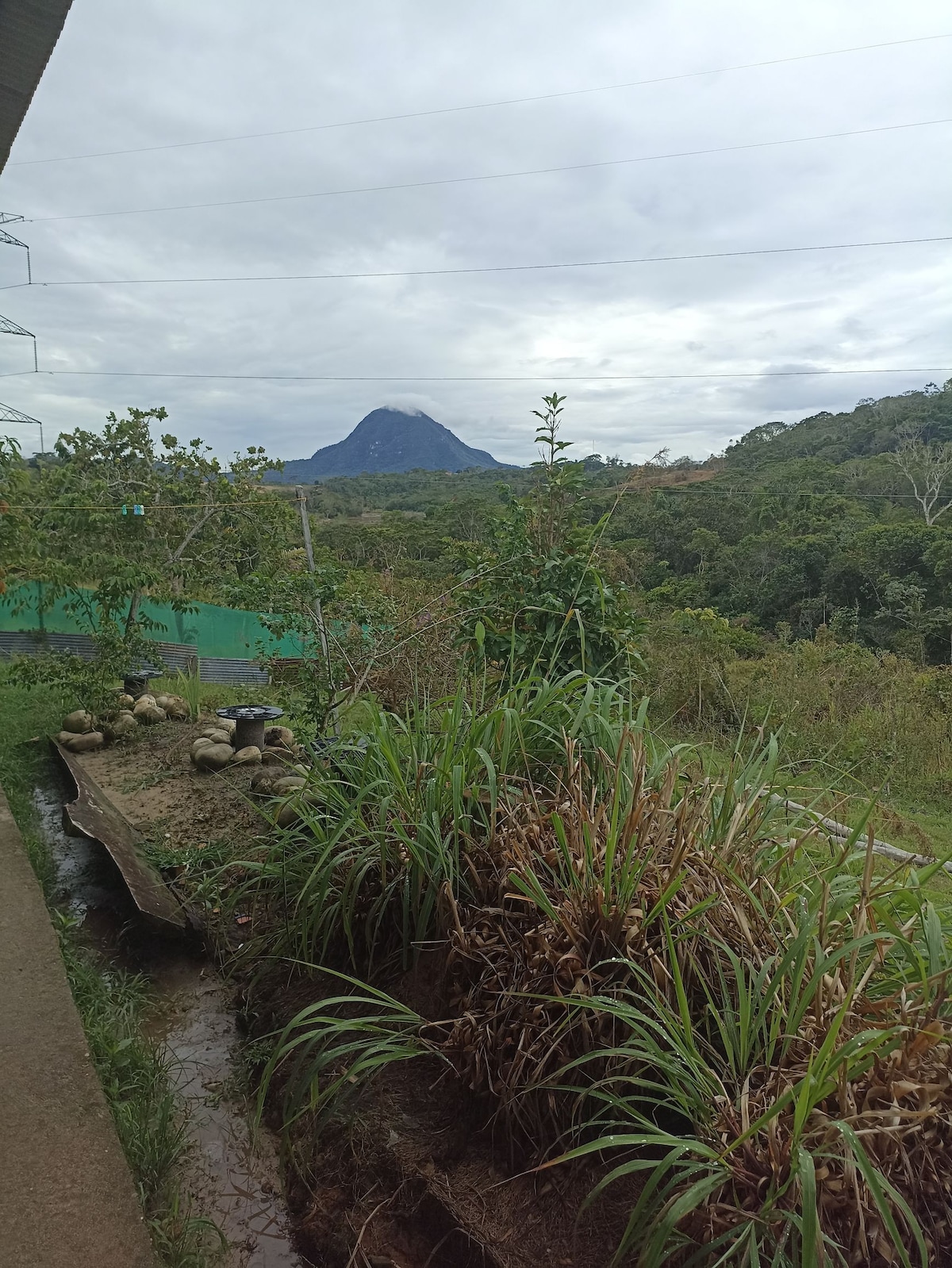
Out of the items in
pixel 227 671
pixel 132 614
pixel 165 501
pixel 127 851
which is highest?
pixel 165 501

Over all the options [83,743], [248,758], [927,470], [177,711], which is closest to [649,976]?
[248,758]

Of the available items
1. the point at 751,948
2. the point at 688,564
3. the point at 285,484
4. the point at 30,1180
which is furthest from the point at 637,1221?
the point at 688,564

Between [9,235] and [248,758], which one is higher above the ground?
[9,235]

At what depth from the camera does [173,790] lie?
4375 millimetres

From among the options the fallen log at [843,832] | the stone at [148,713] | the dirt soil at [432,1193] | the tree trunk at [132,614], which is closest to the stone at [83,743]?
the stone at [148,713]

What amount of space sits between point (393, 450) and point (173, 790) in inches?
913

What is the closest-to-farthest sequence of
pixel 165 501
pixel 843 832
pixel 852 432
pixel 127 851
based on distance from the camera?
pixel 843 832 < pixel 127 851 < pixel 165 501 < pixel 852 432

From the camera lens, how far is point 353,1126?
1.84 meters

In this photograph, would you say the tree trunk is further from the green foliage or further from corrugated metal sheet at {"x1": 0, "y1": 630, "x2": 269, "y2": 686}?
the green foliage

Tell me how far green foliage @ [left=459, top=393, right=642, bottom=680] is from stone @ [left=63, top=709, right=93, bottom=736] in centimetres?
296

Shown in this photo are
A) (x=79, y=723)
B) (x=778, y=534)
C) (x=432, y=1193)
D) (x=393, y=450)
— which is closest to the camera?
(x=432, y=1193)

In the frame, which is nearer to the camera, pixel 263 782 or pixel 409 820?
pixel 409 820

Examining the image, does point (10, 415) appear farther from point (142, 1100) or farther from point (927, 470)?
point (927, 470)

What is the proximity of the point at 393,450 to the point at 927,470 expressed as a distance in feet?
54.7
